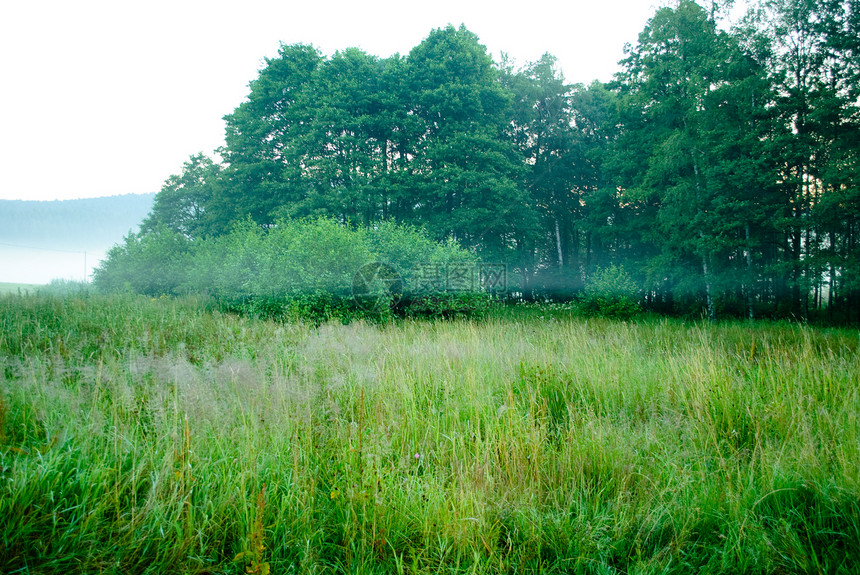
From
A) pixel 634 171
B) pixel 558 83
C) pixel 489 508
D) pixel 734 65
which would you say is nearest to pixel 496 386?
pixel 489 508

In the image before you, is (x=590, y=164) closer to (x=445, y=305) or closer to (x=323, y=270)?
(x=445, y=305)

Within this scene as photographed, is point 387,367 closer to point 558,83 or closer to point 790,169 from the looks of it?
point 790,169

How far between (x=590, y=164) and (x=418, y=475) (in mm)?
26166

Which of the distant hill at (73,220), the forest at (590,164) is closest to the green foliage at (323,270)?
the forest at (590,164)

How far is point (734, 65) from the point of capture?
44.3 feet

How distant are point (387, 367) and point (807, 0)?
61.7 feet

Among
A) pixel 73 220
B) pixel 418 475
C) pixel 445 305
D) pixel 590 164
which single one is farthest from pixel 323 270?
pixel 73 220

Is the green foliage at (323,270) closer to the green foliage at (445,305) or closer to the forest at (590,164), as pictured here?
the green foliage at (445,305)

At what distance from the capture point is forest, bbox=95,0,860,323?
43.7 feet

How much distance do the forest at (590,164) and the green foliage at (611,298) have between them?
9.58 feet

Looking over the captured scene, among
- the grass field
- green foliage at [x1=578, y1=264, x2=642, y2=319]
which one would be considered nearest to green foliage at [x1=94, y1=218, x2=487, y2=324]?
green foliage at [x1=578, y1=264, x2=642, y2=319]

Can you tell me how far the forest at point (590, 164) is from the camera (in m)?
13.3

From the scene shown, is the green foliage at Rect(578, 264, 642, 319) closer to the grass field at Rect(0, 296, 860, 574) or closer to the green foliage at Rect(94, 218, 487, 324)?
the green foliage at Rect(94, 218, 487, 324)

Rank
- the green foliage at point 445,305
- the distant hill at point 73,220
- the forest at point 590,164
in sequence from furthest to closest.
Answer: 1. the distant hill at point 73,220
2. the forest at point 590,164
3. the green foliage at point 445,305
